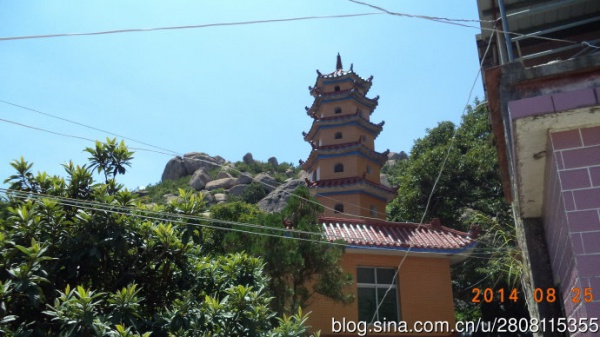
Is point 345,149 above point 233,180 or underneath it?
underneath

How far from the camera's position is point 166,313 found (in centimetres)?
597

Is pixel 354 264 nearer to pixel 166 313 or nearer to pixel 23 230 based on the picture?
pixel 166 313

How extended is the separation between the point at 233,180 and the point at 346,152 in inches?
1269

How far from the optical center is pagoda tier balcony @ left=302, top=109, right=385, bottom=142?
24.1 m

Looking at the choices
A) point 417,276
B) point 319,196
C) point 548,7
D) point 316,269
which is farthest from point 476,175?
point 548,7

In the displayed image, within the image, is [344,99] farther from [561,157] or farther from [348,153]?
[561,157]

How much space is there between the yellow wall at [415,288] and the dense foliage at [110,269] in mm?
7187

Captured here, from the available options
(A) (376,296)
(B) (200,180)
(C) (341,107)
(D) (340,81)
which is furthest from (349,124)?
(B) (200,180)

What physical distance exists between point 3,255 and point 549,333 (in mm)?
5301

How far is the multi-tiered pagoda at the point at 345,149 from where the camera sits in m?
22.1

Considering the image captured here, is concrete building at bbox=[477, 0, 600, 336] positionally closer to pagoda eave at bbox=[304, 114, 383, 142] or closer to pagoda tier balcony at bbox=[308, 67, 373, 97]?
pagoda eave at bbox=[304, 114, 383, 142]

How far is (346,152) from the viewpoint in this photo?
23234mm

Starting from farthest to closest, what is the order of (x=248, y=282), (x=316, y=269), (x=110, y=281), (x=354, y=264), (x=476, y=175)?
1. (x=476, y=175)
2. (x=354, y=264)
3. (x=316, y=269)
4. (x=248, y=282)
5. (x=110, y=281)

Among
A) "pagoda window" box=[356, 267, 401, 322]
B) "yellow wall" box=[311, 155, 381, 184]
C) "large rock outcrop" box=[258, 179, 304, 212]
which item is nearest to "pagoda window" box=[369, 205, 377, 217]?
"yellow wall" box=[311, 155, 381, 184]
